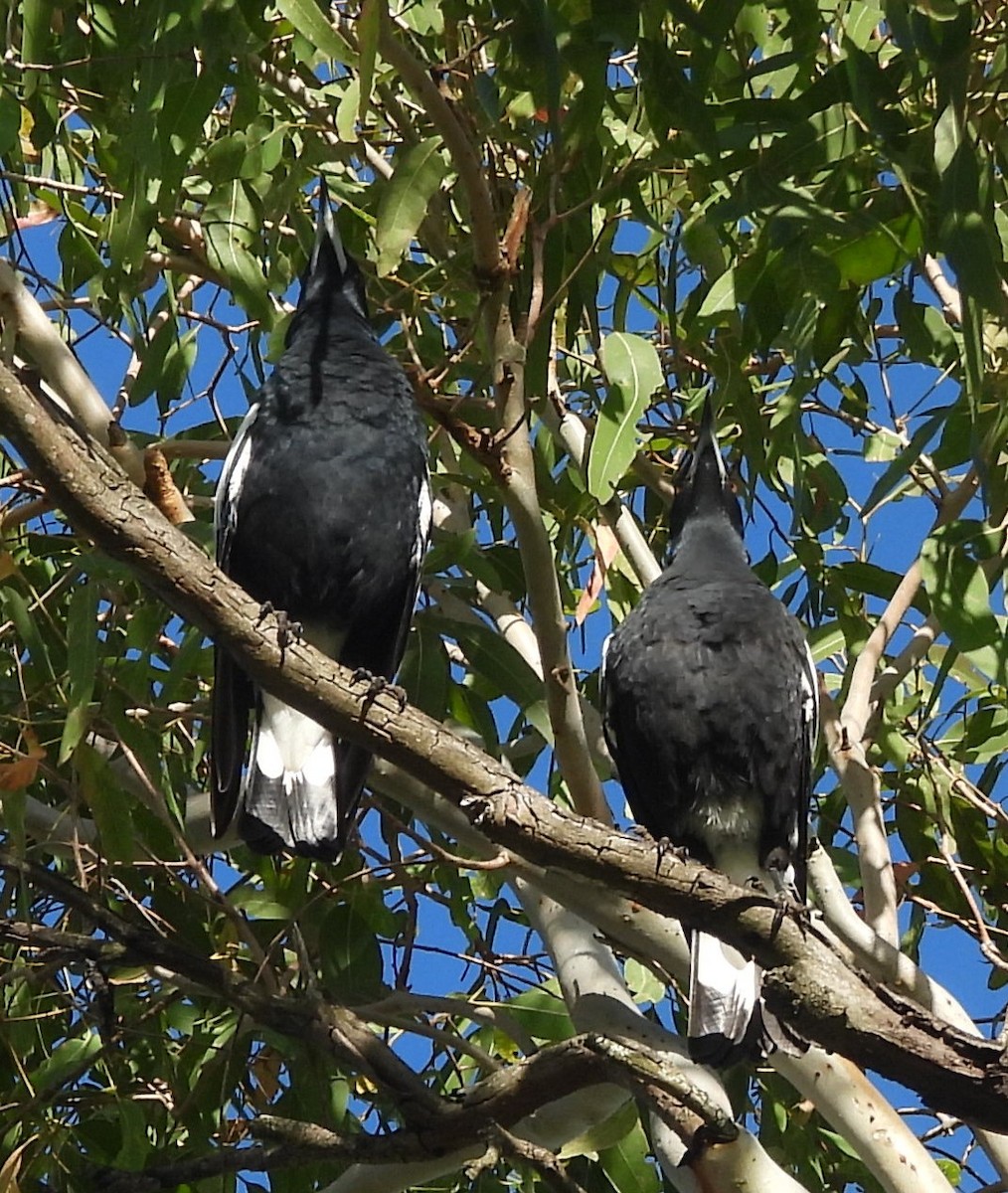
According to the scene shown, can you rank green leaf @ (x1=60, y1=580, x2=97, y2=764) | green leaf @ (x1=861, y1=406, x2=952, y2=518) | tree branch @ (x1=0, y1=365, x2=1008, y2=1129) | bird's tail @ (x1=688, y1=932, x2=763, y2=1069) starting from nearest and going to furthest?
1. tree branch @ (x1=0, y1=365, x2=1008, y2=1129)
2. green leaf @ (x1=861, y1=406, x2=952, y2=518)
3. green leaf @ (x1=60, y1=580, x2=97, y2=764)
4. bird's tail @ (x1=688, y1=932, x2=763, y2=1069)

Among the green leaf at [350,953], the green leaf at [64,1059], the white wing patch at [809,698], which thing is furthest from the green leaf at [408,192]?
the green leaf at [64,1059]

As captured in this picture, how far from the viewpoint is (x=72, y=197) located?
2.72 metres

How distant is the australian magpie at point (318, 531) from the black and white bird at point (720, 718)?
1.15 ft

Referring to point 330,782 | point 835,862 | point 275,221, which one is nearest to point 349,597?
point 330,782

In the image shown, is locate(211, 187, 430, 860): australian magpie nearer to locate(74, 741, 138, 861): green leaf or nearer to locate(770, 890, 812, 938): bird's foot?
locate(74, 741, 138, 861): green leaf

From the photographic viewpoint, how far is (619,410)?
2133 mm

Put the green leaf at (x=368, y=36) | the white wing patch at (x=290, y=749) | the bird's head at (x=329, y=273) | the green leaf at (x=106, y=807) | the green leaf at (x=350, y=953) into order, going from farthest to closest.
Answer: the bird's head at (x=329, y=273)
the green leaf at (x=350, y=953)
the white wing patch at (x=290, y=749)
the green leaf at (x=106, y=807)
the green leaf at (x=368, y=36)

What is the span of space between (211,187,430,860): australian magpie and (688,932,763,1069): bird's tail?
523 millimetres

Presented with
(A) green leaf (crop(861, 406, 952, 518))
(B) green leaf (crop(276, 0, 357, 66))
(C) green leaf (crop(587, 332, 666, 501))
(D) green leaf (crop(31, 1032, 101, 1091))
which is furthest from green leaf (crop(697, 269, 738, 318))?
(D) green leaf (crop(31, 1032, 101, 1091))

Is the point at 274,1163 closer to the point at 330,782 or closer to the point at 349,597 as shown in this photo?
the point at 330,782

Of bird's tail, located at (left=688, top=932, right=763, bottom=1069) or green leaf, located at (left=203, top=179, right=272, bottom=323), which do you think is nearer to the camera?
bird's tail, located at (left=688, top=932, right=763, bottom=1069)

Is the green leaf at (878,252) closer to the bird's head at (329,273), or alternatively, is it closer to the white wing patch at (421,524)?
the white wing patch at (421,524)

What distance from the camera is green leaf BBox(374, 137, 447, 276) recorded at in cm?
215

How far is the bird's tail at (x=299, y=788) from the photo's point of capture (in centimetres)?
237
